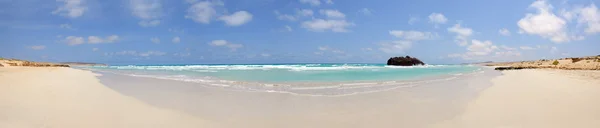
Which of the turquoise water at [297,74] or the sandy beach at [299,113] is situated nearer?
the sandy beach at [299,113]

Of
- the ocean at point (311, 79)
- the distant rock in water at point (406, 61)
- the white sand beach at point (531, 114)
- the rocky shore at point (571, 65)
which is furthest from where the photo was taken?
the distant rock in water at point (406, 61)

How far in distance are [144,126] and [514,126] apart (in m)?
4.13

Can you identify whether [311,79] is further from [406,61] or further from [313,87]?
[406,61]

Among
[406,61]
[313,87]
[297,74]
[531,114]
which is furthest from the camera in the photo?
[406,61]

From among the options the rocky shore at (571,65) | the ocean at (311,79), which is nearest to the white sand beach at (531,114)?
the ocean at (311,79)

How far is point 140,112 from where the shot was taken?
5254mm

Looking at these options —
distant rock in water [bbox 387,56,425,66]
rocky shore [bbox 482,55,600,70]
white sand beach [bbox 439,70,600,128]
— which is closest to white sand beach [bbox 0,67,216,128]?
white sand beach [bbox 439,70,600,128]

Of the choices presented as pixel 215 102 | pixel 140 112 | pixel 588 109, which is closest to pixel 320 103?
pixel 215 102

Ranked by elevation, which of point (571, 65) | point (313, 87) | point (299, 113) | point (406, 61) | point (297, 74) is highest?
point (406, 61)

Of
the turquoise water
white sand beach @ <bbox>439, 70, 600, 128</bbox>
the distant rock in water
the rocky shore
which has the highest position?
the distant rock in water

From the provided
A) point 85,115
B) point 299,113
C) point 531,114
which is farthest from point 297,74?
point 531,114

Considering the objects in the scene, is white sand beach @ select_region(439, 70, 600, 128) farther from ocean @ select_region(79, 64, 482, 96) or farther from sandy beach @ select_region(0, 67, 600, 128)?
ocean @ select_region(79, 64, 482, 96)

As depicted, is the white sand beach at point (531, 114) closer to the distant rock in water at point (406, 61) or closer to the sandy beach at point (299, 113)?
the sandy beach at point (299, 113)

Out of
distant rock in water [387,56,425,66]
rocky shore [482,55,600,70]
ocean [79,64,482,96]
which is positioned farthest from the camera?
distant rock in water [387,56,425,66]
